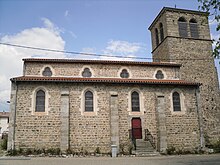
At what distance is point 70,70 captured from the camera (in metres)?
18.8

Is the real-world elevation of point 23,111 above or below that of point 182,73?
below

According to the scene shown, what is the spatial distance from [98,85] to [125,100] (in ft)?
8.29

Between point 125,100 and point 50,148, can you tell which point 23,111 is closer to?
point 50,148

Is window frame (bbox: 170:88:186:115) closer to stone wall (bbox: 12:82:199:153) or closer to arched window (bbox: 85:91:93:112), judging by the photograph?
stone wall (bbox: 12:82:199:153)

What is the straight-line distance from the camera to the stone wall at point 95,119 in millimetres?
15414

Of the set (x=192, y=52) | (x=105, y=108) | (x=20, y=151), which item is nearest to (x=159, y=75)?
(x=192, y=52)

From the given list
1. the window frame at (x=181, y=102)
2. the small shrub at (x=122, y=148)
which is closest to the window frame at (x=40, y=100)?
the small shrub at (x=122, y=148)

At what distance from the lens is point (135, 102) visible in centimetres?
1731

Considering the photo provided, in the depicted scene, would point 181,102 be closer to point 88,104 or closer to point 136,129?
point 136,129

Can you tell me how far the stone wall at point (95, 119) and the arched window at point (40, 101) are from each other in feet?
1.62

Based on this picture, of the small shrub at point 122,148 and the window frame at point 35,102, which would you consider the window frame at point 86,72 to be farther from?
the small shrub at point 122,148

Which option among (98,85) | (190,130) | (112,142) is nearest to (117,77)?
(98,85)

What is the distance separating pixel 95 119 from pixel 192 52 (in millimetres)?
13372

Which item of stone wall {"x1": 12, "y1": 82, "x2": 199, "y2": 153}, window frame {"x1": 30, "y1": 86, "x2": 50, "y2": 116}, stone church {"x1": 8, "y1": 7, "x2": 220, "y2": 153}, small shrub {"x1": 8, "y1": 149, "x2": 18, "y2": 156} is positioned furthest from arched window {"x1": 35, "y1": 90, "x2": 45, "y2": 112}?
small shrub {"x1": 8, "y1": 149, "x2": 18, "y2": 156}
